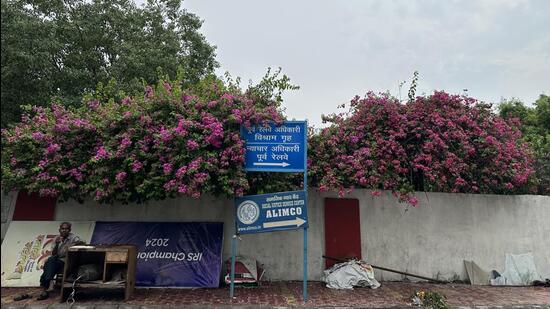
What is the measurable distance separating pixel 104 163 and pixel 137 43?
752cm

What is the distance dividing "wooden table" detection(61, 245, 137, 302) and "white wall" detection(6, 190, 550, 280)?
1.71m

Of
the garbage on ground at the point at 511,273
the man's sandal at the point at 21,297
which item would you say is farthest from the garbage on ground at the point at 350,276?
the man's sandal at the point at 21,297

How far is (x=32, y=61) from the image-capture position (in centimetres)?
896

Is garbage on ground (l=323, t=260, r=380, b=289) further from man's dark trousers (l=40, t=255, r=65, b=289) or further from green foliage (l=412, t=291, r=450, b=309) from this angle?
man's dark trousers (l=40, t=255, r=65, b=289)

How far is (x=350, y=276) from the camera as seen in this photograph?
7211 mm

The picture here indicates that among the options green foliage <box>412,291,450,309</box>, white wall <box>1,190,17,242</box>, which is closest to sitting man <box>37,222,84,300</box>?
white wall <box>1,190,17,242</box>

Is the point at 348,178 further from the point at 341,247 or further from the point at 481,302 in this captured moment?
the point at 481,302

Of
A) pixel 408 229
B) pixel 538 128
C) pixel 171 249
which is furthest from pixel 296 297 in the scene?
pixel 538 128

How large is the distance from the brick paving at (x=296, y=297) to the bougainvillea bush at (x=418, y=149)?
2.03 m

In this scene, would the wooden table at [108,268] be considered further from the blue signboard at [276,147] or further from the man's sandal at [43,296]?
the blue signboard at [276,147]

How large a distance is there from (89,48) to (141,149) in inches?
328

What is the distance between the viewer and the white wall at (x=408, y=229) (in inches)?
305

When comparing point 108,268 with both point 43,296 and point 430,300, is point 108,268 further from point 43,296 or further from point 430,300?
point 430,300

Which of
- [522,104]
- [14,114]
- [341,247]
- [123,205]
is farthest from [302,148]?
[522,104]
